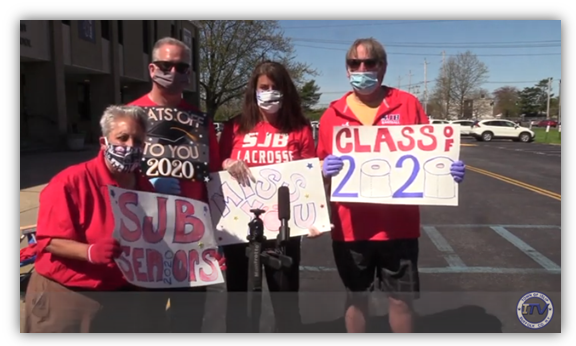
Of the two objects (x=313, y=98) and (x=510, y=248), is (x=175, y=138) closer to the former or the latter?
(x=313, y=98)

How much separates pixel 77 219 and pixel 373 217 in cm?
158

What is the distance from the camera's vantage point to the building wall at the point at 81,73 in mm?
3146

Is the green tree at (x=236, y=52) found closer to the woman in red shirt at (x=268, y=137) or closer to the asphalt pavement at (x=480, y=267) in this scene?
the woman in red shirt at (x=268, y=137)

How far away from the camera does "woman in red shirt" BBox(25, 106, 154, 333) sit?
2504 mm

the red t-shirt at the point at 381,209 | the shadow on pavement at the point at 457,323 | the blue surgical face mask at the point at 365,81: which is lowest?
the shadow on pavement at the point at 457,323

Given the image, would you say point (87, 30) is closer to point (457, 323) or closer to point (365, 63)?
point (365, 63)

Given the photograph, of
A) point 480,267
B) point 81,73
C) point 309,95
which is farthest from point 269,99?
point 480,267

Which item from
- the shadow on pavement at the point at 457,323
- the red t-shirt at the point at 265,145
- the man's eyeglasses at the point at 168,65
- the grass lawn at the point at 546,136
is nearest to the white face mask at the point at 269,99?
the red t-shirt at the point at 265,145

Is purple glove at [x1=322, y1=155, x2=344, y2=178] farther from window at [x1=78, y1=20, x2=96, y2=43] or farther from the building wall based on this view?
window at [x1=78, y1=20, x2=96, y2=43]

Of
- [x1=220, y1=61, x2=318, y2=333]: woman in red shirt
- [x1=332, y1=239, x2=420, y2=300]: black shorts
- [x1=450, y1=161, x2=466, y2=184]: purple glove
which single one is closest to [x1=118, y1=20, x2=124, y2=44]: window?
[x1=220, y1=61, x2=318, y2=333]: woman in red shirt

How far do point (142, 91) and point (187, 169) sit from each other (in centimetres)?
55

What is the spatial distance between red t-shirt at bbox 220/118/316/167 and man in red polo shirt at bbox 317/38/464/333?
166mm

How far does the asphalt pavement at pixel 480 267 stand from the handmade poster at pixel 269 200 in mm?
490

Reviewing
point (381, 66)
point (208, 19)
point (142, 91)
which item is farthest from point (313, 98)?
point (142, 91)
